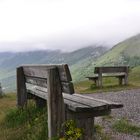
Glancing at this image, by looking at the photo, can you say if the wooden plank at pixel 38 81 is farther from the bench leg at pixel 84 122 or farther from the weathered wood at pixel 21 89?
the bench leg at pixel 84 122

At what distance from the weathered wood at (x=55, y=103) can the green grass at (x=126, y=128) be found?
405cm

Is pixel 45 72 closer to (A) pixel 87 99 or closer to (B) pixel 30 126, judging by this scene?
(A) pixel 87 99

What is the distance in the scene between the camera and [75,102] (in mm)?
10469

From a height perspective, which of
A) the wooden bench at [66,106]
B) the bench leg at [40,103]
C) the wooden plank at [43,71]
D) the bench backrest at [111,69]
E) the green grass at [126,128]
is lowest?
the green grass at [126,128]

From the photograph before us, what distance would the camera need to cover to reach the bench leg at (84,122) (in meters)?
9.91

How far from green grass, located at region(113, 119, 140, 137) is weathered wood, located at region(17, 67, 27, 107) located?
11.4 ft

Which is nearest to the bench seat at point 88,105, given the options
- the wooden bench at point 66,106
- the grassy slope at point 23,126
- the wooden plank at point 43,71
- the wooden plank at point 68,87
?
the wooden bench at point 66,106

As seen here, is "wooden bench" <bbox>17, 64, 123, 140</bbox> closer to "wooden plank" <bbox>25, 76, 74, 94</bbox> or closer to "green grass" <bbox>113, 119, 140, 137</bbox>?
"wooden plank" <bbox>25, 76, 74, 94</bbox>

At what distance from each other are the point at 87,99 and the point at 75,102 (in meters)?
0.66

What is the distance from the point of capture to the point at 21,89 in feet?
51.5

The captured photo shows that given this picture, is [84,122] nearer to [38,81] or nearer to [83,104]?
[83,104]

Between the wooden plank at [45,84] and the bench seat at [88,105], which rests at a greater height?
the wooden plank at [45,84]

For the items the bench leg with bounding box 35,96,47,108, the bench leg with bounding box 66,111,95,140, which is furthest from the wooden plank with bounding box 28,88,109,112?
the bench leg with bounding box 35,96,47,108

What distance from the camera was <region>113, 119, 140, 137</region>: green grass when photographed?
45.4 feet
